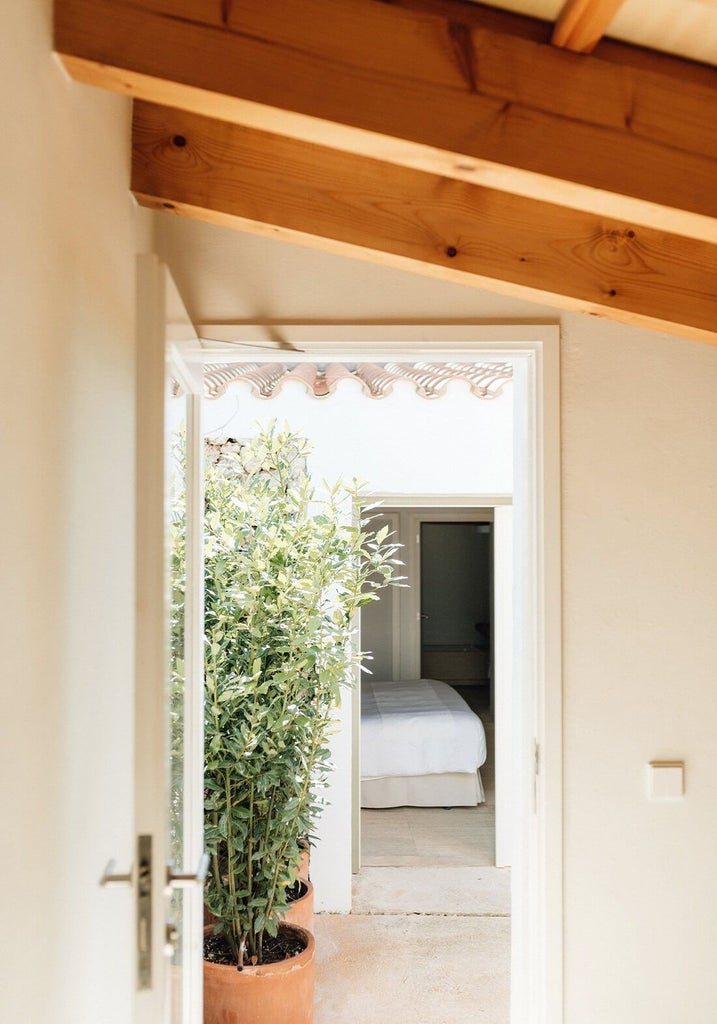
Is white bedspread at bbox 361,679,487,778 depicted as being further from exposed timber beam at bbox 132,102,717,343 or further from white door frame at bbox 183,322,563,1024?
exposed timber beam at bbox 132,102,717,343

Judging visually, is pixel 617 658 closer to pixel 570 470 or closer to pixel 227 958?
pixel 570 470

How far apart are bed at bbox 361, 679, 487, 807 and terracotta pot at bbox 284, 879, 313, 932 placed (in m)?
2.12

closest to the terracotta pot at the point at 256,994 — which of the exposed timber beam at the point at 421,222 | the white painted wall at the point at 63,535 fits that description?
the white painted wall at the point at 63,535

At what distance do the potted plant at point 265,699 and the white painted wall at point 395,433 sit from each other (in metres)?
0.95

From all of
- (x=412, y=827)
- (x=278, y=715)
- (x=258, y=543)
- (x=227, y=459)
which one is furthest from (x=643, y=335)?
(x=412, y=827)

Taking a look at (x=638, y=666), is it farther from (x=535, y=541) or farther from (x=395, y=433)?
(x=395, y=433)

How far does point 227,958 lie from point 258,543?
1.47 meters

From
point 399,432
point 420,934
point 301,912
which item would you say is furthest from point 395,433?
point 420,934

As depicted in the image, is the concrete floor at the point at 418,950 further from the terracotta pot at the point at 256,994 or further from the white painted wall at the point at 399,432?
the white painted wall at the point at 399,432

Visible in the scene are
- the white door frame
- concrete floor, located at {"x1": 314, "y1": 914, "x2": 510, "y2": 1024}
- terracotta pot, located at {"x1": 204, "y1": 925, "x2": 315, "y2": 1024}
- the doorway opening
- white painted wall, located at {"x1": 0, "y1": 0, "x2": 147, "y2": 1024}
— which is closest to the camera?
white painted wall, located at {"x1": 0, "y1": 0, "x2": 147, "y2": 1024}

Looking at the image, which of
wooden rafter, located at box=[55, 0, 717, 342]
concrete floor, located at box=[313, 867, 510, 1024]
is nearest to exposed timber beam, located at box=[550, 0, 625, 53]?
wooden rafter, located at box=[55, 0, 717, 342]

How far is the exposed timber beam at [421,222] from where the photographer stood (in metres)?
1.88

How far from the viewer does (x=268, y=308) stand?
229 centimetres

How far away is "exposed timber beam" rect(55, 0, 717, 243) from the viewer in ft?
4.47
